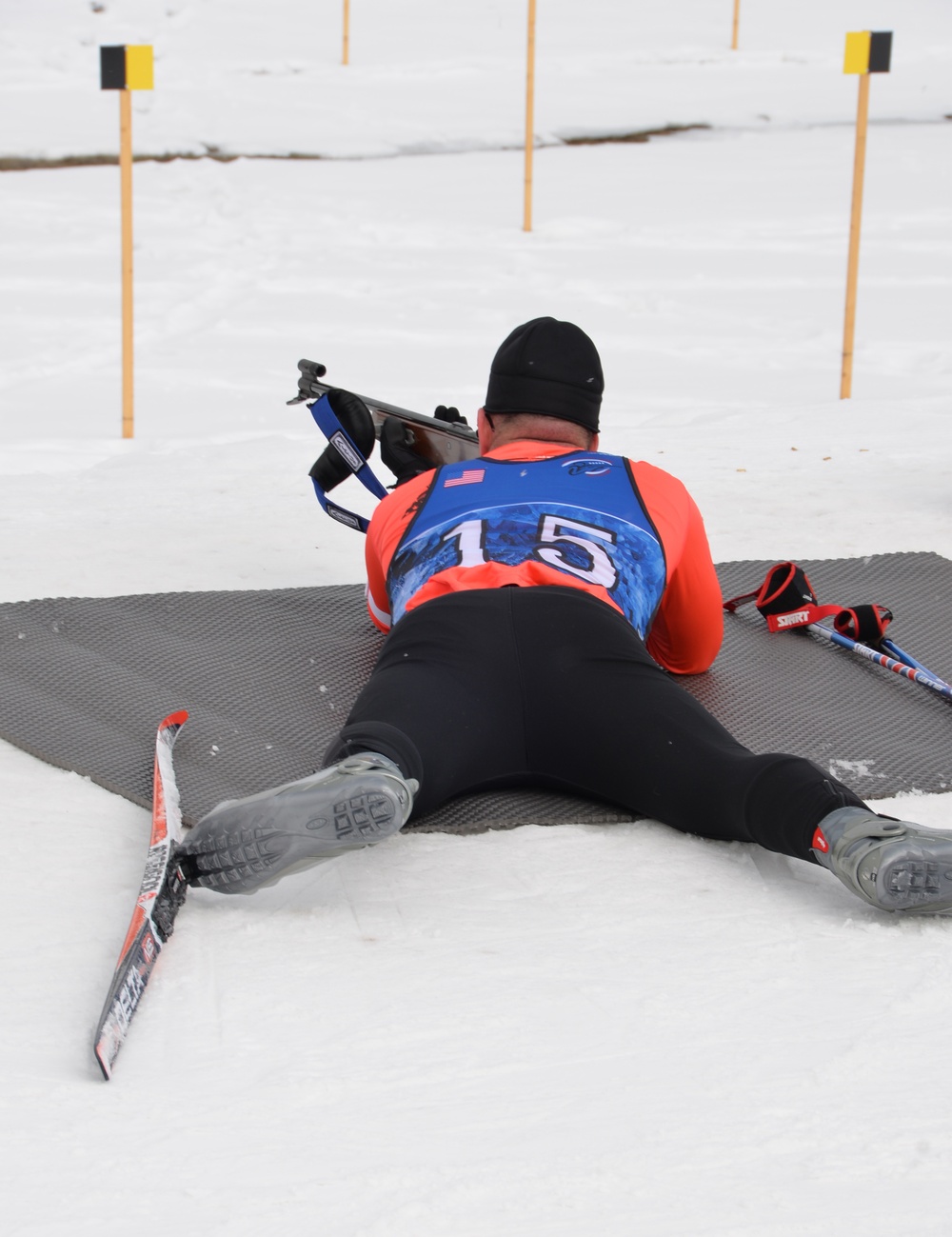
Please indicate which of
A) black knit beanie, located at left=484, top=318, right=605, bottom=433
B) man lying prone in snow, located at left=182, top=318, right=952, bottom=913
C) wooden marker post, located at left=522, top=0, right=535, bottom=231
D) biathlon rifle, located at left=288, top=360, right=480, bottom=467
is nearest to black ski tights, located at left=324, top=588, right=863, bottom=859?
man lying prone in snow, located at left=182, top=318, right=952, bottom=913

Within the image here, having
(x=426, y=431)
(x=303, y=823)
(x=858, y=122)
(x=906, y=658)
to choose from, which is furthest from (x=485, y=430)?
(x=858, y=122)

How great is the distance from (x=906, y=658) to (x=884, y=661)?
0.13 ft

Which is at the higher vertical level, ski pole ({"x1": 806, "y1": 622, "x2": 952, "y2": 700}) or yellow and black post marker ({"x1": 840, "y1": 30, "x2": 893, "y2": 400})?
yellow and black post marker ({"x1": 840, "y1": 30, "x2": 893, "y2": 400})

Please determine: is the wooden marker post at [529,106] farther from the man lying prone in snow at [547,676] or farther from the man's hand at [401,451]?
the man lying prone in snow at [547,676]

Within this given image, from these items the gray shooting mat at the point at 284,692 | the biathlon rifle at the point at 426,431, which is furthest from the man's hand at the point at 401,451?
the gray shooting mat at the point at 284,692

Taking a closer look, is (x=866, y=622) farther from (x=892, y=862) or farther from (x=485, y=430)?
(x=892, y=862)

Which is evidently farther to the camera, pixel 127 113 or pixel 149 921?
pixel 127 113

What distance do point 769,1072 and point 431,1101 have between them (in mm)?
318

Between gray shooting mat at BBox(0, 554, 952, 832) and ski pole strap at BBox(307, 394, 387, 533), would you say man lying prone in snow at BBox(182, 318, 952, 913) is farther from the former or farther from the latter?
ski pole strap at BBox(307, 394, 387, 533)

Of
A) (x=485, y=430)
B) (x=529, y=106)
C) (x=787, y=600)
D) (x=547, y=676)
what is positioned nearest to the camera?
(x=547, y=676)

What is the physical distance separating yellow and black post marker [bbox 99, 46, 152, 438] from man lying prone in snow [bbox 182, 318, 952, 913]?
99.6 inches

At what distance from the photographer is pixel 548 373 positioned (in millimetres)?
2172

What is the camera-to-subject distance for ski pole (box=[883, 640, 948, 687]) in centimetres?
246

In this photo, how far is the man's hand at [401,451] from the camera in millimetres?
2734
